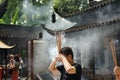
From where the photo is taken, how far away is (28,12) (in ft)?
129

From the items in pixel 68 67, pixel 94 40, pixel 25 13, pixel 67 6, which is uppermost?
pixel 25 13

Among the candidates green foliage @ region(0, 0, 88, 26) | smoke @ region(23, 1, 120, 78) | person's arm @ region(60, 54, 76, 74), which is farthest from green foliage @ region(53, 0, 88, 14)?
person's arm @ region(60, 54, 76, 74)

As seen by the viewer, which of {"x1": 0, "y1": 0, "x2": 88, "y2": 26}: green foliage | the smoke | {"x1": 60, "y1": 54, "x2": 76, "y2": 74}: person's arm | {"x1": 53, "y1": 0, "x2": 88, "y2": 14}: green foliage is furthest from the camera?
{"x1": 0, "y1": 0, "x2": 88, "y2": 26}: green foliage

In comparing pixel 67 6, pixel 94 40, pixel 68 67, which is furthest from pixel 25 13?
pixel 68 67

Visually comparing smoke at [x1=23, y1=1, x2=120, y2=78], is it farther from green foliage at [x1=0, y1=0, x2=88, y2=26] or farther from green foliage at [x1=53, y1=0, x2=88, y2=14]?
green foliage at [x1=0, y1=0, x2=88, y2=26]

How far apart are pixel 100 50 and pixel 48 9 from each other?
25395mm

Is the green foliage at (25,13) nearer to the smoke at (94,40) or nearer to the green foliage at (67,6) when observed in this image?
the green foliage at (67,6)

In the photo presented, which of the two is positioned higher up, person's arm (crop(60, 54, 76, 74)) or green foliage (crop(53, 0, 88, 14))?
green foliage (crop(53, 0, 88, 14))

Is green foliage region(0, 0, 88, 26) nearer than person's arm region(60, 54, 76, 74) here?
No

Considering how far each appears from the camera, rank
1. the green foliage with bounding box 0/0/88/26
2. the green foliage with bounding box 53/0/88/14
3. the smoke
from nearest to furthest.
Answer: the smoke, the green foliage with bounding box 53/0/88/14, the green foliage with bounding box 0/0/88/26

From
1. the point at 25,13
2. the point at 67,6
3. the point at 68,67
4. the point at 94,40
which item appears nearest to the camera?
the point at 68,67

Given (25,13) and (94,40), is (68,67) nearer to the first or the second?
(94,40)

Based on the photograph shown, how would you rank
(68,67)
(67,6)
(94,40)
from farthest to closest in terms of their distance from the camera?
(67,6), (94,40), (68,67)

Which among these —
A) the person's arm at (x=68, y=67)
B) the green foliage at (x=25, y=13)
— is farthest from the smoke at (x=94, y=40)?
the green foliage at (x=25, y=13)
